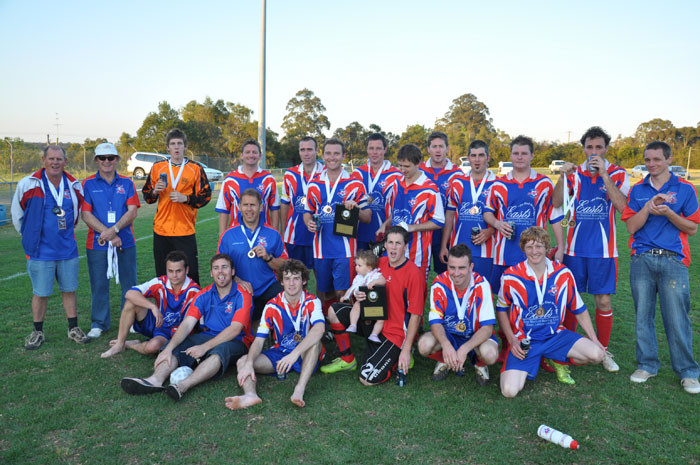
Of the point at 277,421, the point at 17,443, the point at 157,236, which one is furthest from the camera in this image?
the point at 157,236

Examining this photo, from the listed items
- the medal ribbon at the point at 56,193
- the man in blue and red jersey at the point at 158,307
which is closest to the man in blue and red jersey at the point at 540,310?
the man in blue and red jersey at the point at 158,307

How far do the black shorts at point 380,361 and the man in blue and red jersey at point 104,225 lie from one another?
284cm

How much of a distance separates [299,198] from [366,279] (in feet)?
5.03

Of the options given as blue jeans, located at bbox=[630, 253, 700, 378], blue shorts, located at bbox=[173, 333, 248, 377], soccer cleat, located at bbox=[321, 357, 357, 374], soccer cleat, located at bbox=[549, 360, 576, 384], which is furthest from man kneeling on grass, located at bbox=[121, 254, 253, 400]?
blue jeans, located at bbox=[630, 253, 700, 378]

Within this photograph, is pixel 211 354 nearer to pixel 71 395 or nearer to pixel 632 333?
pixel 71 395

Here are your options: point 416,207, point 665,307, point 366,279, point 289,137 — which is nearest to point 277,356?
point 366,279

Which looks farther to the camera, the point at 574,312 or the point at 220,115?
the point at 220,115

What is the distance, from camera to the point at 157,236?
208 inches

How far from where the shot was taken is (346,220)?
4738mm

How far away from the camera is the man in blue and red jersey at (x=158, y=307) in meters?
4.38

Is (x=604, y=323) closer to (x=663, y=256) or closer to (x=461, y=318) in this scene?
(x=663, y=256)

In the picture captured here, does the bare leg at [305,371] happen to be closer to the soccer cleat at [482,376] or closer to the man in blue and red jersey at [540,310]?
the soccer cleat at [482,376]

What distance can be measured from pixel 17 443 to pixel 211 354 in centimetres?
137

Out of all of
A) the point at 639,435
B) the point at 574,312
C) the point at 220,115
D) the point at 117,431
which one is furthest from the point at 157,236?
the point at 220,115
